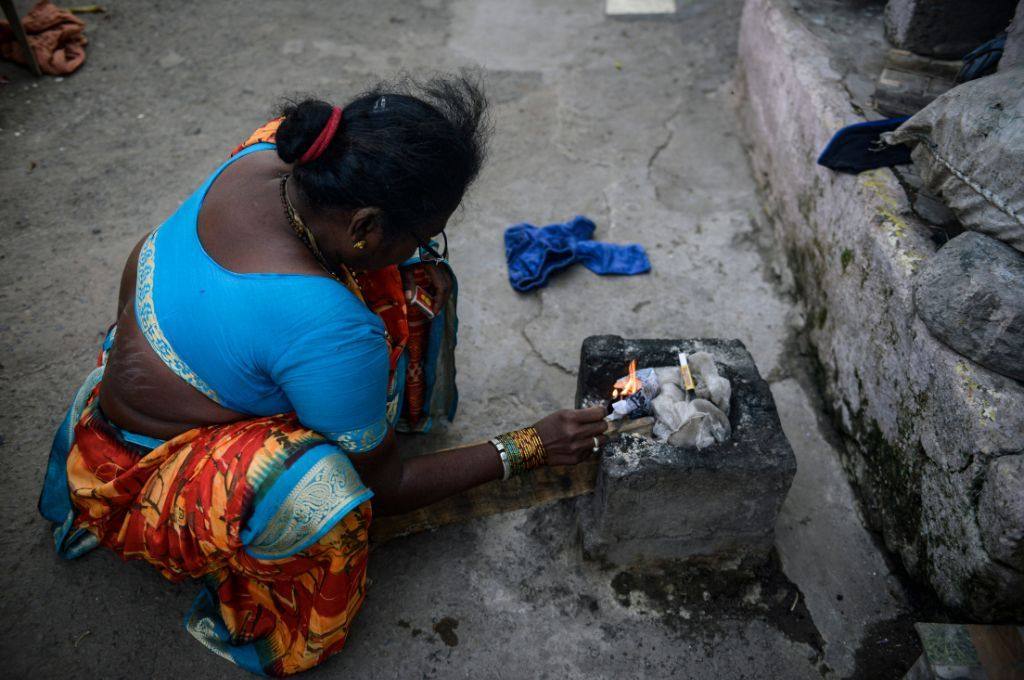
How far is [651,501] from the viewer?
2094 millimetres

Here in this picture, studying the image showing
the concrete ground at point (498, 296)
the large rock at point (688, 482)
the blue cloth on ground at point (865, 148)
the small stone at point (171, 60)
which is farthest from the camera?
the small stone at point (171, 60)

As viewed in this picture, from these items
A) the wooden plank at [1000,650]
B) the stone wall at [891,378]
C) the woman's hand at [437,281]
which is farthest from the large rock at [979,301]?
the woman's hand at [437,281]

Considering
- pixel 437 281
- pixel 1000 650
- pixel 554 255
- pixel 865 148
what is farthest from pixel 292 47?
pixel 1000 650

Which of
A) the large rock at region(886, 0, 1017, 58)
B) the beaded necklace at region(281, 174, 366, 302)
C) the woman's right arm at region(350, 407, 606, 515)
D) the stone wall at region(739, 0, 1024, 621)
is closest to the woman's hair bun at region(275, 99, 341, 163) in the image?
the beaded necklace at region(281, 174, 366, 302)

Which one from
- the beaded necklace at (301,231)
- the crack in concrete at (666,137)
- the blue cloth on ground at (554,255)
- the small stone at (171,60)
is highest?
the beaded necklace at (301,231)

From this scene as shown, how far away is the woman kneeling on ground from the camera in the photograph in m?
1.73

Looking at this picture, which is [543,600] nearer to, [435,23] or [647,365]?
[647,365]

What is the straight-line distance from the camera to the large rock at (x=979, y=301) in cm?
185

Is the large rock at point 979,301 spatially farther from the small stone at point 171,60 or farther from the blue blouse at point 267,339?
the small stone at point 171,60

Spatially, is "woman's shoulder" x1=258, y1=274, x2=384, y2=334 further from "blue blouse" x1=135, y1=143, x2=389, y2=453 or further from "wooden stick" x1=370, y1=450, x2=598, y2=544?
"wooden stick" x1=370, y1=450, x2=598, y2=544

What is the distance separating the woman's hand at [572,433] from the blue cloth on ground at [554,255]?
1290 mm

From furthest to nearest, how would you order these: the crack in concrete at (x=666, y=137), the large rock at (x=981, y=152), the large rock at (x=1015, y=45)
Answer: the crack in concrete at (x=666, y=137)
the large rock at (x=1015, y=45)
the large rock at (x=981, y=152)

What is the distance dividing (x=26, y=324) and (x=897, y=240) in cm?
338

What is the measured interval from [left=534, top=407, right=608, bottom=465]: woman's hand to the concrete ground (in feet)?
1.44
